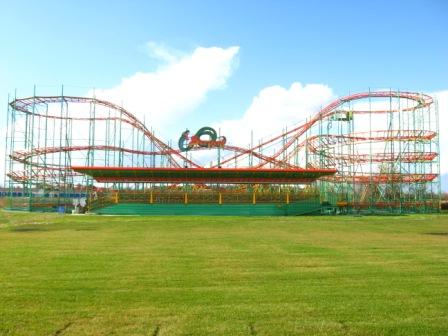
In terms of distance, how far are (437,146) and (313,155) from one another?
478 inches

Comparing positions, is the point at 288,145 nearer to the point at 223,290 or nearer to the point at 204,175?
the point at 204,175

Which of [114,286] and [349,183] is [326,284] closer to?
[114,286]

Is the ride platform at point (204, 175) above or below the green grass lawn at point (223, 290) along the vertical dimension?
above

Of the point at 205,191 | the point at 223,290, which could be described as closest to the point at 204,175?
the point at 205,191

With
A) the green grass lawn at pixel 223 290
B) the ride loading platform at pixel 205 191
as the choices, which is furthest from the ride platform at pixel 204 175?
the green grass lawn at pixel 223 290

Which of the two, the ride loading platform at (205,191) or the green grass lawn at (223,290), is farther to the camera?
the ride loading platform at (205,191)

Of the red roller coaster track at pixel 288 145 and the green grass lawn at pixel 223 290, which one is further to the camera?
the red roller coaster track at pixel 288 145

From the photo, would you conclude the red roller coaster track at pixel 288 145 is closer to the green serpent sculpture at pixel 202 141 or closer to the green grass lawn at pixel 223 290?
the green serpent sculpture at pixel 202 141

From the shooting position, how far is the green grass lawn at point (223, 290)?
5.96 meters

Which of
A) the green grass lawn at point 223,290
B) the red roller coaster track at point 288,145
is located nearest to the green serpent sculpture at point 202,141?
the red roller coaster track at point 288,145

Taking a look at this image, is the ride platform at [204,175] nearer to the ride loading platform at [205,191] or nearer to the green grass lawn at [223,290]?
the ride loading platform at [205,191]

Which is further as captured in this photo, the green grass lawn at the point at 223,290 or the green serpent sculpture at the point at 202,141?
the green serpent sculpture at the point at 202,141

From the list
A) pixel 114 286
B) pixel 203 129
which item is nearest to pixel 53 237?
pixel 114 286

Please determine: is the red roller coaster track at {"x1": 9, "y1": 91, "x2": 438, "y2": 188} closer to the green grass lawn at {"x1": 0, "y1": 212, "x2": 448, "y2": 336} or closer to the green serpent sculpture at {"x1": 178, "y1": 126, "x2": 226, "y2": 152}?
the green serpent sculpture at {"x1": 178, "y1": 126, "x2": 226, "y2": 152}
